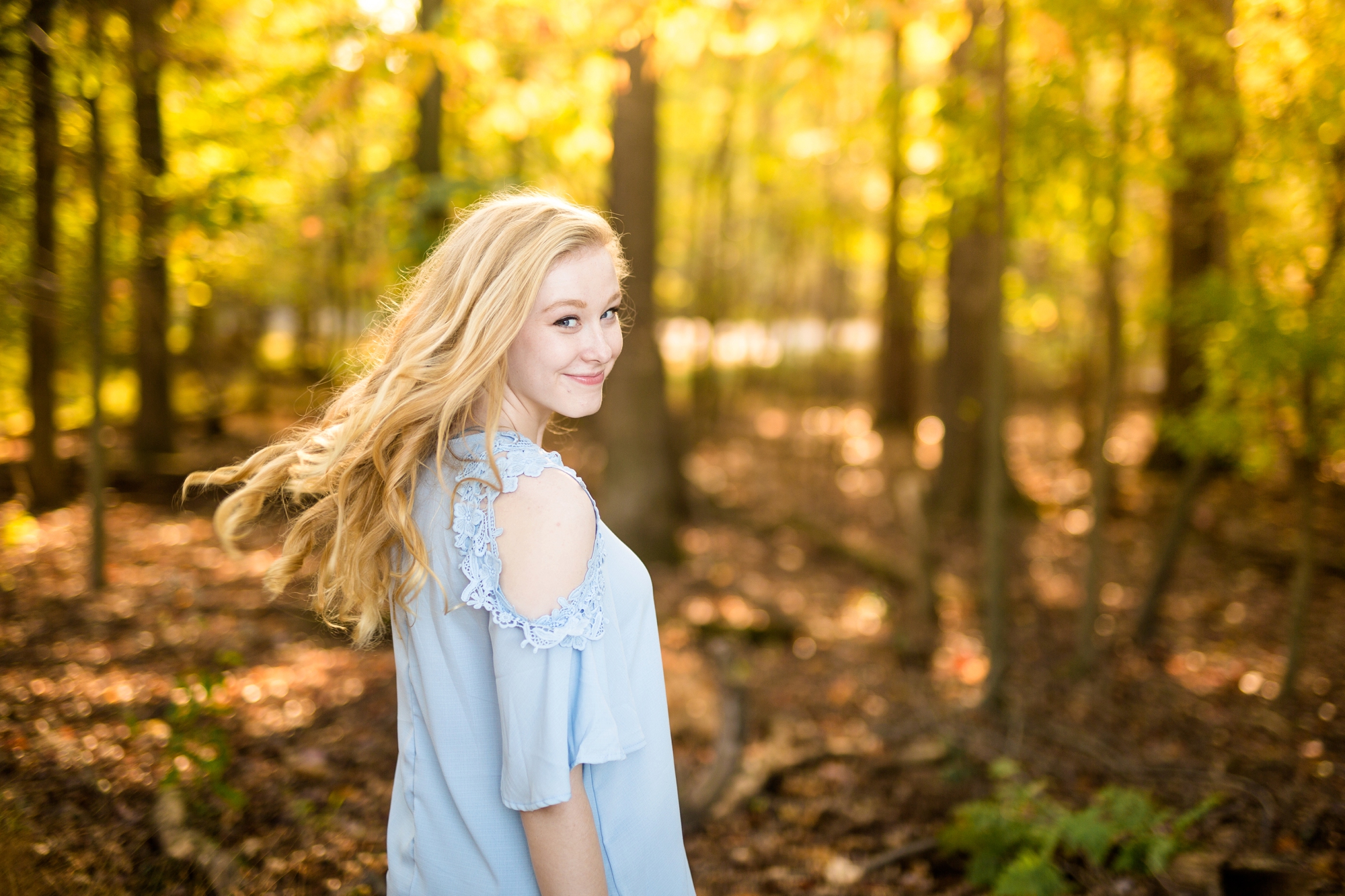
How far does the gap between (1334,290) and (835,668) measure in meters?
4.03

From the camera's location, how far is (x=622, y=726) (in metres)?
1.71

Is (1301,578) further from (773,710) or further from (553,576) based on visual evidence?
(553,576)

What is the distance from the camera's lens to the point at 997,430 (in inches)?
219

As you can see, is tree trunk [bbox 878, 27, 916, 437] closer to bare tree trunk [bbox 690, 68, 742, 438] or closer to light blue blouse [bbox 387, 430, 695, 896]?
bare tree trunk [bbox 690, 68, 742, 438]

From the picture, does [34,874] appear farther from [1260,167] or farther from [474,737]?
[1260,167]

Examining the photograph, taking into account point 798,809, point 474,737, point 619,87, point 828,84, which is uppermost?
point 619,87

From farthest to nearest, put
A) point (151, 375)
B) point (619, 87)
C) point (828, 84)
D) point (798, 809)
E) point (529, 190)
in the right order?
point (151, 375)
point (619, 87)
point (828, 84)
point (798, 809)
point (529, 190)

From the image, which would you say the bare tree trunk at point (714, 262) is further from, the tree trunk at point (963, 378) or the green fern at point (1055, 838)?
the green fern at point (1055, 838)

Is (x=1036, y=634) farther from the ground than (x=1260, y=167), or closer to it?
closer to it

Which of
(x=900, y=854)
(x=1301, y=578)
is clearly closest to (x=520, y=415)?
(x=900, y=854)

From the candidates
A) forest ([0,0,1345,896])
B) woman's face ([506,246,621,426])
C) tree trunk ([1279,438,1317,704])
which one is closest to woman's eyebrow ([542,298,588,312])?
woman's face ([506,246,621,426])

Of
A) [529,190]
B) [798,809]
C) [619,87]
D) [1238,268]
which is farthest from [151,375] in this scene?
[1238,268]

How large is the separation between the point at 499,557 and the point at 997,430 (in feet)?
15.4

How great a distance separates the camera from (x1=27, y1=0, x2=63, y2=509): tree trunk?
4.24m
